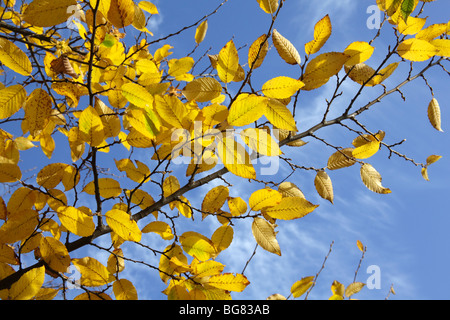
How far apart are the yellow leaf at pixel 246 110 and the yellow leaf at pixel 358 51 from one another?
1.35 ft

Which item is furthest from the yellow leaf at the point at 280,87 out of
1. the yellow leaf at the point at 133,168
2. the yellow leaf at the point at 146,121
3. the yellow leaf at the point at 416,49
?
the yellow leaf at the point at 133,168

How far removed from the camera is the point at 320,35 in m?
1.03

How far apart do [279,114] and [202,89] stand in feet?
0.77

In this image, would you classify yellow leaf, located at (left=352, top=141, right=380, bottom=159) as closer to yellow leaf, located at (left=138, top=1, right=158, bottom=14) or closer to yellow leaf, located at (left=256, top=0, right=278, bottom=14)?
yellow leaf, located at (left=256, top=0, right=278, bottom=14)

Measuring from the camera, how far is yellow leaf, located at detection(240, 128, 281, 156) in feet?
3.02

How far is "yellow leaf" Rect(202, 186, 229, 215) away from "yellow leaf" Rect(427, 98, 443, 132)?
83cm

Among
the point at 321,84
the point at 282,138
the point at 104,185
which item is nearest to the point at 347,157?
the point at 282,138

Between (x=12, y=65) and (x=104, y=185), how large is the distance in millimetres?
571

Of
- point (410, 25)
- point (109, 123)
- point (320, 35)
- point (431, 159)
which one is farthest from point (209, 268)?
point (431, 159)

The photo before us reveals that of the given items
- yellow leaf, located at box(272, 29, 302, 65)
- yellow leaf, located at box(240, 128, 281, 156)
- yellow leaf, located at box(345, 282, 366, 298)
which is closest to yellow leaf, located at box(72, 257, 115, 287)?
yellow leaf, located at box(240, 128, 281, 156)

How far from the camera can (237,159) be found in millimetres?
918

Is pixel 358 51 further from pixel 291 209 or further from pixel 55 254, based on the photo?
pixel 55 254

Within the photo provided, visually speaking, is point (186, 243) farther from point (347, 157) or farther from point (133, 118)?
point (347, 157)
